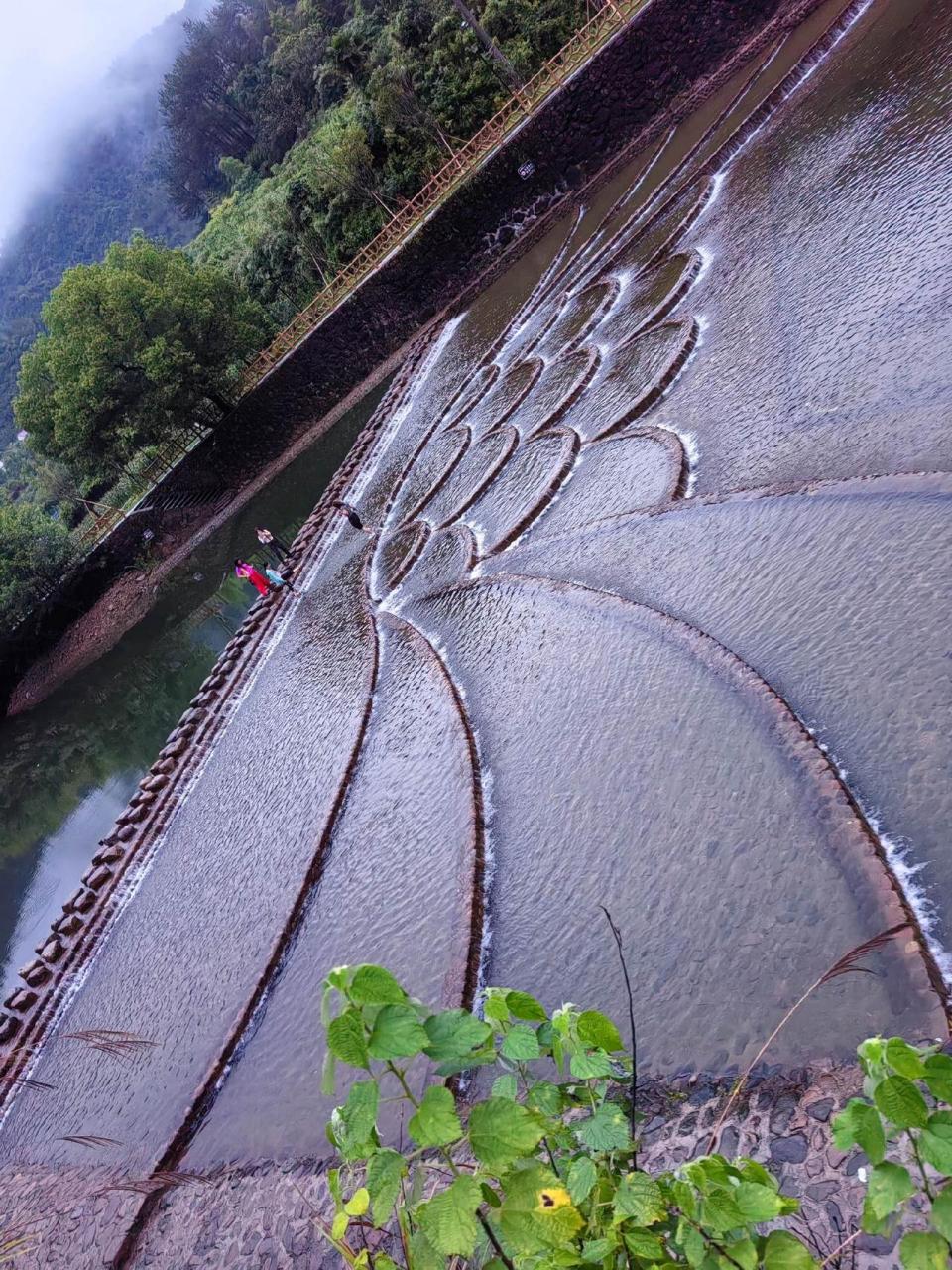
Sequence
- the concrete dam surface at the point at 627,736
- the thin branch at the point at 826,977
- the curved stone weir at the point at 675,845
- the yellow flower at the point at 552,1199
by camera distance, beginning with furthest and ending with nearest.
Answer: the concrete dam surface at the point at 627,736
the curved stone weir at the point at 675,845
the thin branch at the point at 826,977
the yellow flower at the point at 552,1199

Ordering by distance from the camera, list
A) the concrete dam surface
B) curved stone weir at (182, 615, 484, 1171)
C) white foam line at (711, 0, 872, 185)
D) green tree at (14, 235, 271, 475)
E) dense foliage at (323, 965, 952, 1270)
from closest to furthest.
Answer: dense foliage at (323, 965, 952, 1270) → the concrete dam surface → curved stone weir at (182, 615, 484, 1171) → white foam line at (711, 0, 872, 185) → green tree at (14, 235, 271, 475)

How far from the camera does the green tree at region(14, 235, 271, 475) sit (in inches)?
653

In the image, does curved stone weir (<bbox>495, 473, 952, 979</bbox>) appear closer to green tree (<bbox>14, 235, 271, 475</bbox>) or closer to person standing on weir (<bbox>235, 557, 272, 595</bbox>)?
person standing on weir (<bbox>235, 557, 272, 595</bbox>)

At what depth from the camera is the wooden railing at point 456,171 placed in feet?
49.0

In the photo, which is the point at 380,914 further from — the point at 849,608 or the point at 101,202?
the point at 101,202

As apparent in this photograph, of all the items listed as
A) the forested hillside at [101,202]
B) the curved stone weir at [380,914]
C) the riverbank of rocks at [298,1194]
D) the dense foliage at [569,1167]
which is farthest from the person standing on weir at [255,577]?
the forested hillside at [101,202]

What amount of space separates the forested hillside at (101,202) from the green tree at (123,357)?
40614 millimetres

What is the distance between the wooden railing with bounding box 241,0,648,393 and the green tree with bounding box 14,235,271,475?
100cm

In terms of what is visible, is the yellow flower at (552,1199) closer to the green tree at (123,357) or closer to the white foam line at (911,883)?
the white foam line at (911,883)

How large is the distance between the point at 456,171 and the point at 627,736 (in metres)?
16.1

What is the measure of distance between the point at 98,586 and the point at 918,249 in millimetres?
17297

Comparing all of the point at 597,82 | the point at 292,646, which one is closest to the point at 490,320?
the point at 597,82

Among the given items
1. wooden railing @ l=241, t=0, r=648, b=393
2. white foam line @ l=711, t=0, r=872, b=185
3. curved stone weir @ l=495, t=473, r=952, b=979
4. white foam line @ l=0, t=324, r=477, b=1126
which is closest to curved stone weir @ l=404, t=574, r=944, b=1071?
curved stone weir @ l=495, t=473, r=952, b=979

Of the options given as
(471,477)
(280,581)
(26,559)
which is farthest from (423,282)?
(26,559)
